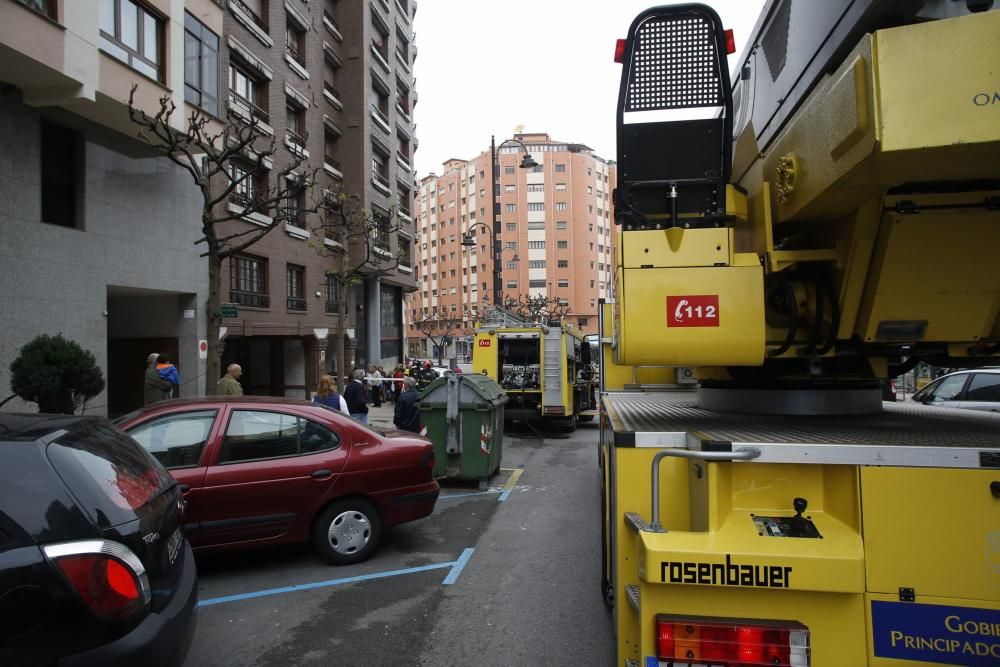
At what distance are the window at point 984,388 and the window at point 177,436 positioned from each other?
10.3m

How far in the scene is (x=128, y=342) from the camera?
1658 centimetres

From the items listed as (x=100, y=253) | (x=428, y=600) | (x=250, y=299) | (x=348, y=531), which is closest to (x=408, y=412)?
(x=348, y=531)

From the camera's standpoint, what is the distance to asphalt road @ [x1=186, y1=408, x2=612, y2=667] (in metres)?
3.83

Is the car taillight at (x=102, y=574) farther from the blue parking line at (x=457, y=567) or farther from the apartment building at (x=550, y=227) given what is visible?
the apartment building at (x=550, y=227)

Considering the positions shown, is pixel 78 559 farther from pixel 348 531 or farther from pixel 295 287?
pixel 295 287

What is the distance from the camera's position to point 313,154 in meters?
23.0

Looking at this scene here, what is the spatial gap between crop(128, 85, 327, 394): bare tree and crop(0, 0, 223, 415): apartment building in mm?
651

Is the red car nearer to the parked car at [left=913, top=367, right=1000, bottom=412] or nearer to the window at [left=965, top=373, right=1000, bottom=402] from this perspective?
the parked car at [left=913, top=367, right=1000, bottom=412]

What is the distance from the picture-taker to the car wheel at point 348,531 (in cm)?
529

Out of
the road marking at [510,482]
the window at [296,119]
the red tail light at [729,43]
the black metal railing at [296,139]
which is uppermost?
the window at [296,119]

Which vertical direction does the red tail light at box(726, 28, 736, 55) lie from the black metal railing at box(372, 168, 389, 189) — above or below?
below

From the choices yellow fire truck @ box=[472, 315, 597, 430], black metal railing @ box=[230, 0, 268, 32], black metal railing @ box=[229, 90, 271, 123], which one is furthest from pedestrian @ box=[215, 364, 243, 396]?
black metal railing @ box=[230, 0, 268, 32]

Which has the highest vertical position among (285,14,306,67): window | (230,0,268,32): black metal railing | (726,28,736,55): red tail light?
(285,14,306,67): window

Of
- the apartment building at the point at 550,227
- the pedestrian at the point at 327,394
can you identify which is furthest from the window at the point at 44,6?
the apartment building at the point at 550,227
